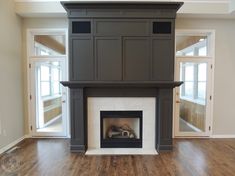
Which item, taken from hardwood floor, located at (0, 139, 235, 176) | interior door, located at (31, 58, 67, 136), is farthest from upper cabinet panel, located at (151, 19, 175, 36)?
hardwood floor, located at (0, 139, 235, 176)

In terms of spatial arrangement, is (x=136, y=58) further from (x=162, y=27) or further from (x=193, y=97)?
(x=193, y=97)

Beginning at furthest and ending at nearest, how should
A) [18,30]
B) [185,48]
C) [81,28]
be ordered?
[185,48] → [18,30] → [81,28]

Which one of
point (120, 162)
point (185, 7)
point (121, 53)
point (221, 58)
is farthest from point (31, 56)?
point (221, 58)

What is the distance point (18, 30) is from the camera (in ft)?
15.4

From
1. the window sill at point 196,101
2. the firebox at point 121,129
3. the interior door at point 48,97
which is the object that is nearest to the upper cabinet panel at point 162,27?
the firebox at point 121,129

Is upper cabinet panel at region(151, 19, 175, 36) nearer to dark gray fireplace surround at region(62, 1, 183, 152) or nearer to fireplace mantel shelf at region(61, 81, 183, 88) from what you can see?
dark gray fireplace surround at region(62, 1, 183, 152)

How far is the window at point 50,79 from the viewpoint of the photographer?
500 centimetres

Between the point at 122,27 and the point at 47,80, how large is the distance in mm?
2414

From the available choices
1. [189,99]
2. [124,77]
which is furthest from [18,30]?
[189,99]

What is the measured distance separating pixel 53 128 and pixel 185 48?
156 inches

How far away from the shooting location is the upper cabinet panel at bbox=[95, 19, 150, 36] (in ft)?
13.3

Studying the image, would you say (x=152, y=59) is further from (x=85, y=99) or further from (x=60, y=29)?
(x=60, y=29)

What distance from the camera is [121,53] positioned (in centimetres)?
408

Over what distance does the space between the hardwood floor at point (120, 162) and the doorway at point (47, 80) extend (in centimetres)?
70
